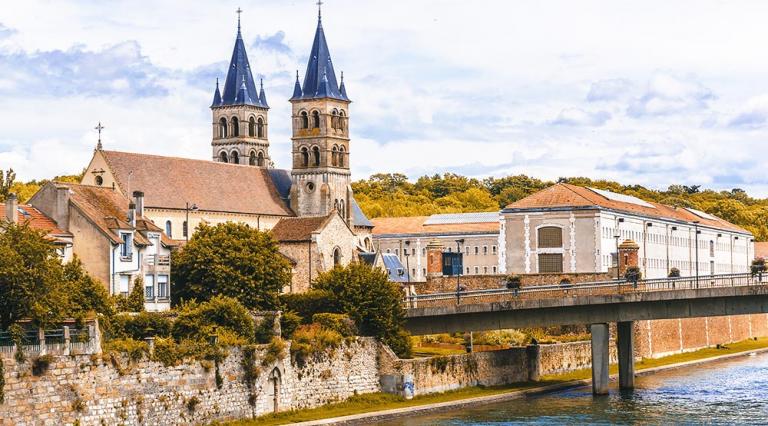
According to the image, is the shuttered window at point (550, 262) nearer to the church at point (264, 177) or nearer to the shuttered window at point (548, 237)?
the shuttered window at point (548, 237)

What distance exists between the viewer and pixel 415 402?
236 feet

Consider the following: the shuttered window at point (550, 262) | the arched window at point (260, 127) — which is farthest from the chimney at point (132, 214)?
the arched window at point (260, 127)

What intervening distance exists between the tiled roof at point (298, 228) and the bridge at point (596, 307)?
27.2 m

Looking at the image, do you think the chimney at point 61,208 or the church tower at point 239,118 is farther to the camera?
the church tower at point 239,118

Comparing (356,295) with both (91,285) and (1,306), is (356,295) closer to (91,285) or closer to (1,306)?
(91,285)

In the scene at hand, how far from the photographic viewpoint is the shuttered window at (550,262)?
12825 centimetres

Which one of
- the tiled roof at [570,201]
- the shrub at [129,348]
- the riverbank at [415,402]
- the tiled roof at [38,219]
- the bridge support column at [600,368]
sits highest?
the tiled roof at [570,201]

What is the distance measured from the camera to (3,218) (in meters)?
74.6

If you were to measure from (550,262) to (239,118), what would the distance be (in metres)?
34.9

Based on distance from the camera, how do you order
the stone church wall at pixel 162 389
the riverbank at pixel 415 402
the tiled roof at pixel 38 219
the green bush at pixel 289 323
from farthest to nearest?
the tiled roof at pixel 38 219 < the green bush at pixel 289 323 < the riverbank at pixel 415 402 < the stone church wall at pixel 162 389

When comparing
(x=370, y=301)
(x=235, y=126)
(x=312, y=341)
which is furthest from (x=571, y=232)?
(x=312, y=341)

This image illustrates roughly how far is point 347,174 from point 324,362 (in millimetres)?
66676

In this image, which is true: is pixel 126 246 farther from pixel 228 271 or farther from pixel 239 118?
pixel 239 118

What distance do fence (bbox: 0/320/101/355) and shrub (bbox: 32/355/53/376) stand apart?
294 millimetres
